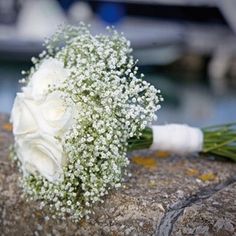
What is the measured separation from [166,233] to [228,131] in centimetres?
26

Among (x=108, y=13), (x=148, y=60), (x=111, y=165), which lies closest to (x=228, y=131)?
(x=111, y=165)

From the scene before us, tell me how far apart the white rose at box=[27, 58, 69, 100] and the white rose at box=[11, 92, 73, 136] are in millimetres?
10

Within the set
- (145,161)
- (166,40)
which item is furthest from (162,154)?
(166,40)

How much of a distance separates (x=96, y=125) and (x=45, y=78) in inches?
4.2

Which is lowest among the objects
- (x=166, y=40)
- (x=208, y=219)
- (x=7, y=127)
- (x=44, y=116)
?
(x=208, y=219)

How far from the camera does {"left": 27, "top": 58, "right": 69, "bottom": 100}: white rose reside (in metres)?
0.86

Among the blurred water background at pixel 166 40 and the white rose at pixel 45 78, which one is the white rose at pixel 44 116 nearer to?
the white rose at pixel 45 78

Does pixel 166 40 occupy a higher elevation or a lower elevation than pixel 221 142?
higher

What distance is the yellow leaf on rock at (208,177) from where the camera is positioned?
3.04 ft

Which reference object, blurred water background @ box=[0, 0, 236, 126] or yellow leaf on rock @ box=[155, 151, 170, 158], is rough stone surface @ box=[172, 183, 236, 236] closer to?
yellow leaf on rock @ box=[155, 151, 170, 158]

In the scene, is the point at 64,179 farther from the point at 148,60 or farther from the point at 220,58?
the point at 220,58

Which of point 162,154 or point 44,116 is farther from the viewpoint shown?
point 162,154

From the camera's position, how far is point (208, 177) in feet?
3.06

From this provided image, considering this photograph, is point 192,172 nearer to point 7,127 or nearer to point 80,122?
point 80,122
